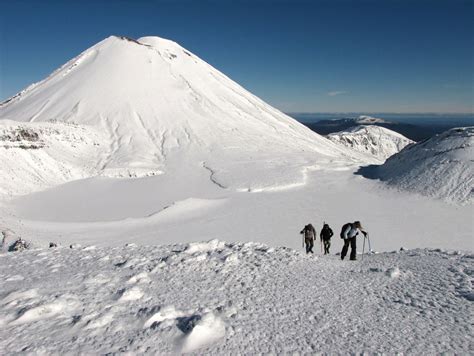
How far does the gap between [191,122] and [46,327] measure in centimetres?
5518

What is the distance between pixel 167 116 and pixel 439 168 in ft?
147

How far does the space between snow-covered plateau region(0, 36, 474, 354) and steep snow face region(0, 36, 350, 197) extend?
1.53 feet

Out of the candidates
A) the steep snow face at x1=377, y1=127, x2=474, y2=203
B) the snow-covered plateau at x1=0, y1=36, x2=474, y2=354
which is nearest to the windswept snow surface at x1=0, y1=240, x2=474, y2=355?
the snow-covered plateau at x1=0, y1=36, x2=474, y2=354

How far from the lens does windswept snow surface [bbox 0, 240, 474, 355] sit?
572cm

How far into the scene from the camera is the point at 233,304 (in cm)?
714

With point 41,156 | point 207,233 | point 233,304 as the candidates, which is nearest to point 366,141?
point 41,156

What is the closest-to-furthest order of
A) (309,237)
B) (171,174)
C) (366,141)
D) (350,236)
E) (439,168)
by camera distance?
(350,236) < (309,237) < (439,168) < (171,174) < (366,141)

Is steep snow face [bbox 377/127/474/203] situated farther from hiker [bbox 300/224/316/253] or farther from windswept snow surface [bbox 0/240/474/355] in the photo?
windswept snow surface [bbox 0/240/474/355]

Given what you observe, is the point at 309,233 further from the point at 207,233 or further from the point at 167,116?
the point at 167,116

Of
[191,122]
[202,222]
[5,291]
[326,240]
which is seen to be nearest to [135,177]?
[202,222]

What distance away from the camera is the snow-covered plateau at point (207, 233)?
6098 millimetres

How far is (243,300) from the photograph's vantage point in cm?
736

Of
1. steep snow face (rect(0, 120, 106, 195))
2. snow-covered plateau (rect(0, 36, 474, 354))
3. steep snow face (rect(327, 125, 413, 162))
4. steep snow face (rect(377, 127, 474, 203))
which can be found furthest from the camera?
steep snow face (rect(327, 125, 413, 162))

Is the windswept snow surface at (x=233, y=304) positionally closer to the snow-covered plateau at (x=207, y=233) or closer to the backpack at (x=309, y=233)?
the snow-covered plateau at (x=207, y=233)
